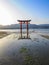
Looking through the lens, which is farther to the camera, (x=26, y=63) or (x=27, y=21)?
(x=27, y=21)

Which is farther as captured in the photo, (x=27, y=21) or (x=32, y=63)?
(x=27, y=21)

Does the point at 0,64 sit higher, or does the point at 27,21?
the point at 27,21

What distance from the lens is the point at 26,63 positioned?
31.3 ft

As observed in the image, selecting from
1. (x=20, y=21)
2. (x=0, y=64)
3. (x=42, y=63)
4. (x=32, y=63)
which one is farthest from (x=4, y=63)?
(x=20, y=21)

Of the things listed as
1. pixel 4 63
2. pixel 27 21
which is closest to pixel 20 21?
pixel 27 21

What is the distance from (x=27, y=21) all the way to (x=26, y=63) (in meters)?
36.5

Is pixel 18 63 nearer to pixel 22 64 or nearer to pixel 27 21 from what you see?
pixel 22 64

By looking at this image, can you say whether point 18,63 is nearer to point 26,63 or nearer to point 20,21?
point 26,63

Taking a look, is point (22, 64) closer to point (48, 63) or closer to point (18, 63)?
point (18, 63)

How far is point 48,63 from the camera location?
30.9 feet

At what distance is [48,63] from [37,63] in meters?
0.74

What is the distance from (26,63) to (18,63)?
1.80 ft

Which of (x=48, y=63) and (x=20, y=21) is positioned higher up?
(x=20, y=21)

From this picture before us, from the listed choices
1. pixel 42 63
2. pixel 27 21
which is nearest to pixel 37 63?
pixel 42 63
